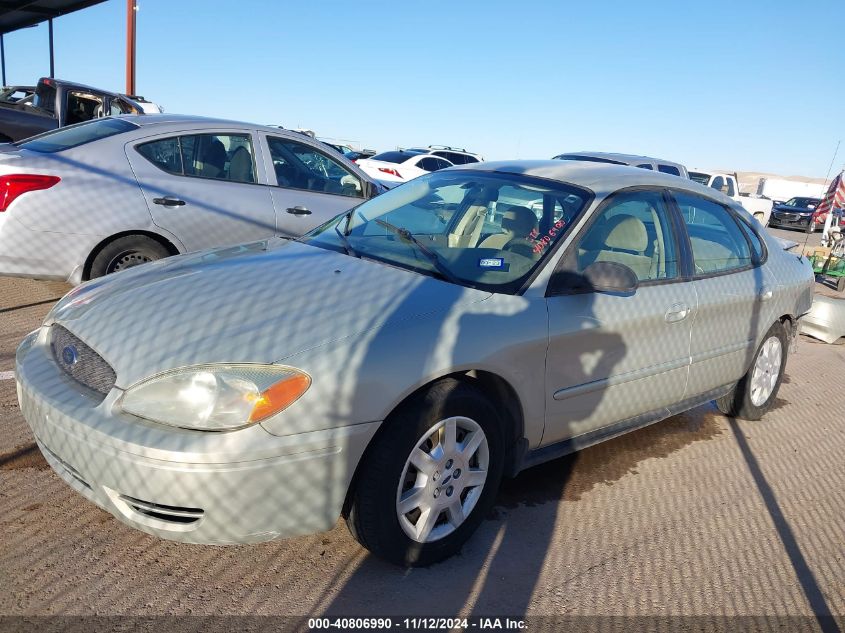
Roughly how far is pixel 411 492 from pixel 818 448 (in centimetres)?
320

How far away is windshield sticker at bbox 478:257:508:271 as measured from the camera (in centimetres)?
328

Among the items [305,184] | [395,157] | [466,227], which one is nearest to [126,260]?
[305,184]

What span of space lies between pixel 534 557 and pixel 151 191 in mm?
3904

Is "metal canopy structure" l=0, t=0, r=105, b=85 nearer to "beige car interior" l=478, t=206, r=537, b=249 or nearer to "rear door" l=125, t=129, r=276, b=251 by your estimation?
"rear door" l=125, t=129, r=276, b=251

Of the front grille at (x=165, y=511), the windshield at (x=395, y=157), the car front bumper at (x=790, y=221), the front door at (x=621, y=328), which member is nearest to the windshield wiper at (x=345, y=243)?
the front door at (x=621, y=328)

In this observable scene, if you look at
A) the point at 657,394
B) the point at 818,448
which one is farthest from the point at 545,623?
the point at 818,448

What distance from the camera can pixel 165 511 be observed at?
2.39 metres

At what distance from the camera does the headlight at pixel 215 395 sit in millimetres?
2375

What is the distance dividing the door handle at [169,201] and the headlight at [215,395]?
129 inches

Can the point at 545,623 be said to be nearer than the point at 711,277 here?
Yes

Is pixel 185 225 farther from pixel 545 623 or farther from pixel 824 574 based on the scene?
pixel 824 574

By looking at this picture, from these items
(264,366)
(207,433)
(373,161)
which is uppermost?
(264,366)

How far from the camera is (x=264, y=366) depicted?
2434mm

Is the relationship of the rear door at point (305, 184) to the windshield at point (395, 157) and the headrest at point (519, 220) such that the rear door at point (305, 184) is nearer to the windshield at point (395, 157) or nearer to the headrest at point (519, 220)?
the headrest at point (519, 220)
